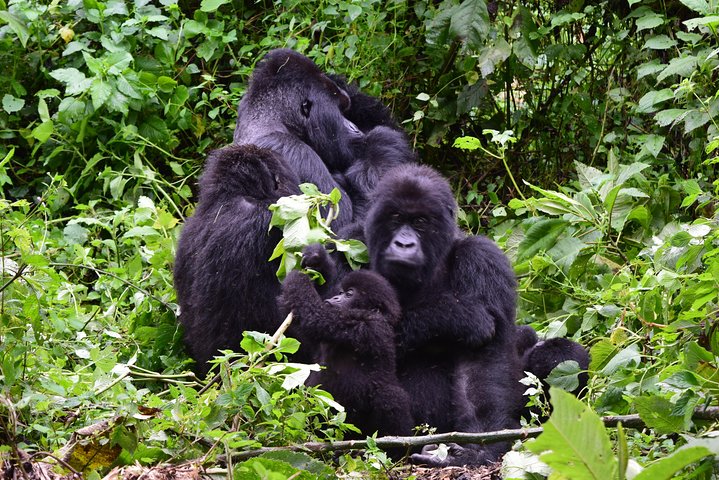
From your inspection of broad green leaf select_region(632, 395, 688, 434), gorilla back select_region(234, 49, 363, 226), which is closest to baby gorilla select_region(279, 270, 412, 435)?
broad green leaf select_region(632, 395, 688, 434)

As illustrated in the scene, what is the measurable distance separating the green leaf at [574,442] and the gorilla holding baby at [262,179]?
2.27 meters

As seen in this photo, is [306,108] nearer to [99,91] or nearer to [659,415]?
[99,91]

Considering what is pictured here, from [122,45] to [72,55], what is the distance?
42 cm

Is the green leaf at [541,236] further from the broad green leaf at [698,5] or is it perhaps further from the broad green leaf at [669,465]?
the broad green leaf at [669,465]

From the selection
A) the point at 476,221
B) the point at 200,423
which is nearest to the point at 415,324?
the point at 200,423

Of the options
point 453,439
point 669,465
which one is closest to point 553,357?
point 453,439

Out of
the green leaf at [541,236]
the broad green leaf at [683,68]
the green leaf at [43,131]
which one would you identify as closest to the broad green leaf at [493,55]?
the broad green leaf at [683,68]

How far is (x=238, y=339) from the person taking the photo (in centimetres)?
414

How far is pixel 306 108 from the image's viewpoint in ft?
17.0

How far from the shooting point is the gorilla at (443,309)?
3.73 meters

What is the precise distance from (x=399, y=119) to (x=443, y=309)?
268 cm

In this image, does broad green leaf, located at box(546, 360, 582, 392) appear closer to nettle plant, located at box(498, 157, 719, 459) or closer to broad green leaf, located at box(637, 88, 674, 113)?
nettle plant, located at box(498, 157, 719, 459)

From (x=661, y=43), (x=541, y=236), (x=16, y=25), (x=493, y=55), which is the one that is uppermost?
(x=16, y=25)

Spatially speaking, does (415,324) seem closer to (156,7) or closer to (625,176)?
(625,176)
